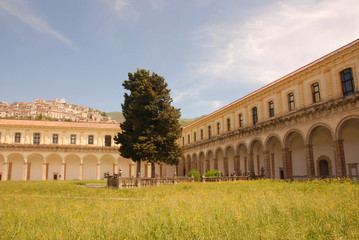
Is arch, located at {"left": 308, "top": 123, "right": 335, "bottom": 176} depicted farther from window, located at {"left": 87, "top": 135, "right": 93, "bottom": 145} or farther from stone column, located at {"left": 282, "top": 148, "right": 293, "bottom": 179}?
window, located at {"left": 87, "top": 135, "right": 93, "bottom": 145}

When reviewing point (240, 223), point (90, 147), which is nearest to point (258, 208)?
point (240, 223)

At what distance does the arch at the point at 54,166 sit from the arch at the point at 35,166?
4.09 feet

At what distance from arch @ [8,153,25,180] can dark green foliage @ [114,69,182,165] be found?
93.7 feet

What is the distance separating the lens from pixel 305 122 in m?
24.8

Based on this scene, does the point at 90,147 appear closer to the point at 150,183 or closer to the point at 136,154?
the point at 136,154

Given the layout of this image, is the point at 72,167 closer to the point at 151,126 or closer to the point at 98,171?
the point at 98,171

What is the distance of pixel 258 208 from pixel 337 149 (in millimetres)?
16037

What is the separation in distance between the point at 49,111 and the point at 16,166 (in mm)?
123616

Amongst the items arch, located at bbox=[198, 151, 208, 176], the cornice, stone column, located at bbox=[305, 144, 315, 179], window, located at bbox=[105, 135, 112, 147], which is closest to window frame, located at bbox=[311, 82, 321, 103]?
stone column, located at bbox=[305, 144, 315, 179]

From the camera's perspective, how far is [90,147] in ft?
165

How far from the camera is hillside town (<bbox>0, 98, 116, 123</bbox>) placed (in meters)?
148

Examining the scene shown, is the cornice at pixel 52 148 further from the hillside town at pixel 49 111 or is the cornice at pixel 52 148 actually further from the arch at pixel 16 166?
the hillside town at pixel 49 111

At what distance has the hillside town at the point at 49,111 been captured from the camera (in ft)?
487

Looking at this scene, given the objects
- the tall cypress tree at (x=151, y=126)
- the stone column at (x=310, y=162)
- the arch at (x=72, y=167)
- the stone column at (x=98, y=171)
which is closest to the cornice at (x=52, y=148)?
the arch at (x=72, y=167)
